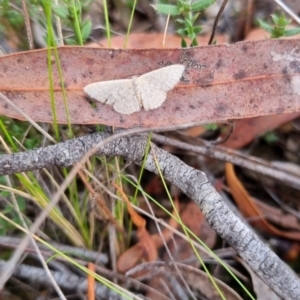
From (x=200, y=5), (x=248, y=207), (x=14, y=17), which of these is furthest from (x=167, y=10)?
(x=248, y=207)

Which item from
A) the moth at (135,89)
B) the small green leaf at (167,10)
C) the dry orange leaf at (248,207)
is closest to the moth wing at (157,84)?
the moth at (135,89)

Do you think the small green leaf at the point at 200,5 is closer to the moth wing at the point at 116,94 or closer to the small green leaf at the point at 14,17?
the moth wing at the point at 116,94

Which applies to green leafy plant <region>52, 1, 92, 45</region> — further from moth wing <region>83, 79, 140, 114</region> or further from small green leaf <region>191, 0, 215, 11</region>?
small green leaf <region>191, 0, 215, 11</region>

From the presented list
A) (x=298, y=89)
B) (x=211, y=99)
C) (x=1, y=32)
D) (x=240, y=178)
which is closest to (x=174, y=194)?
(x=240, y=178)

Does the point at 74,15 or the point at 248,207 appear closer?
the point at 74,15

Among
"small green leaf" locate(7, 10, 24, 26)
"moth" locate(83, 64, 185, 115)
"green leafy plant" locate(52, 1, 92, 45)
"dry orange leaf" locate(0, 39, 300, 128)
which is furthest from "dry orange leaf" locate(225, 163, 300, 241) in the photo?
"small green leaf" locate(7, 10, 24, 26)

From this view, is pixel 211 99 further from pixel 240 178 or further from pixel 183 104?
pixel 240 178

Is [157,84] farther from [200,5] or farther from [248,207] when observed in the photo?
[248,207]
